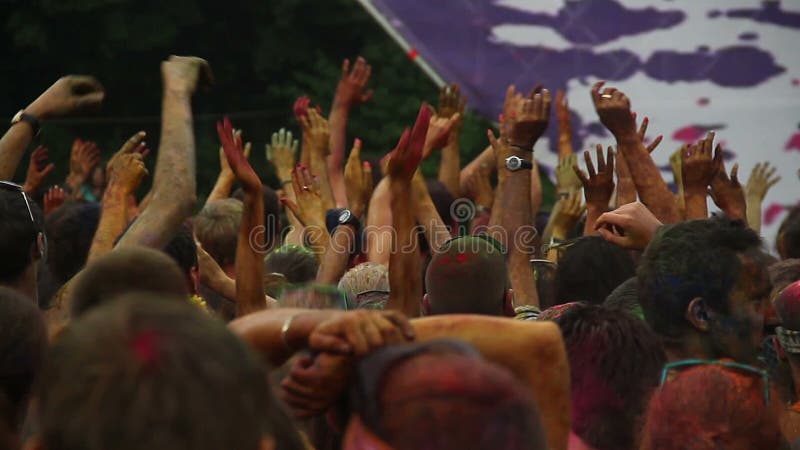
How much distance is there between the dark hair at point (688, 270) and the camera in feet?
10.1

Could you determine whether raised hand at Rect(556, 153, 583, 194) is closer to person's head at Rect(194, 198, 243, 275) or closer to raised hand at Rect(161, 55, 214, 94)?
person's head at Rect(194, 198, 243, 275)

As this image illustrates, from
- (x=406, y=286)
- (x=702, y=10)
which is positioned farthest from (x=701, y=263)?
(x=702, y=10)

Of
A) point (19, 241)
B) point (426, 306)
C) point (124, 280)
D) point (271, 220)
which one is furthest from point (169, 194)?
Result: point (271, 220)

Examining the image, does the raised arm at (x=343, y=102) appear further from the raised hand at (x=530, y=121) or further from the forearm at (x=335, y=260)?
the forearm at (x=335, y=260)

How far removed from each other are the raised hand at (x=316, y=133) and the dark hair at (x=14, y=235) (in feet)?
9.79

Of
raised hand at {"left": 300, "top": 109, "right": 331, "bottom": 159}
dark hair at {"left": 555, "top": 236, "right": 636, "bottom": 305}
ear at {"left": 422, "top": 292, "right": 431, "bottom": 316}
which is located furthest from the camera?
raised hand at {"left": 300, "top": 109, "right": 331, "bottom": 159}

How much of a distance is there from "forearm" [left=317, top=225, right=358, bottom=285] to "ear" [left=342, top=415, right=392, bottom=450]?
3032 mm

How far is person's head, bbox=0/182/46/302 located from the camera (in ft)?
11.5

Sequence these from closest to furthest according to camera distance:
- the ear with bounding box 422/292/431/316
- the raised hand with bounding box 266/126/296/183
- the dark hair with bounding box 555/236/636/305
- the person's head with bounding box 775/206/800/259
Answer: the ear with bounding box 422/292/431/316
the dark hair with bounding box 555/236/636/305
the person's head with bounding box 775/206/800/259
the raised hand with bounding box 266/126/296/183

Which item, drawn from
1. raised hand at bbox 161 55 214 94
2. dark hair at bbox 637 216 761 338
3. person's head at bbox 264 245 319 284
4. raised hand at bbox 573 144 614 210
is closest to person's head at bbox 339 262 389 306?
person's head at bbox 264 245 319 284

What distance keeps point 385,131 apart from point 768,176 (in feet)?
23.6

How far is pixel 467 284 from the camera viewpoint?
3.33 metres

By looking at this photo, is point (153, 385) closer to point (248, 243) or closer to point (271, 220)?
point (248, 243)

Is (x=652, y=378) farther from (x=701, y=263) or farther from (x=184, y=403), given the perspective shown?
(x=184, y=403)
